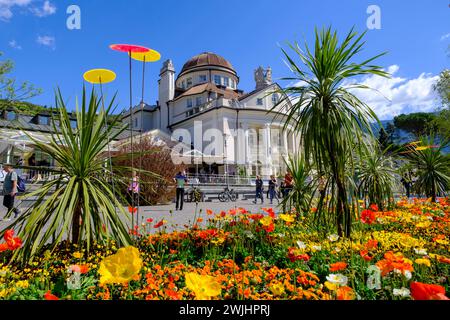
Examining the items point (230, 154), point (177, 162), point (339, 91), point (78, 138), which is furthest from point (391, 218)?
point (230, 154)

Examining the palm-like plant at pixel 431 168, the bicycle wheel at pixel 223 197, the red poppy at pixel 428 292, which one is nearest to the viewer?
the red poppy at pixel 428 292

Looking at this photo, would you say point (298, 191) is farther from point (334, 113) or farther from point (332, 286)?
point (332, 286)

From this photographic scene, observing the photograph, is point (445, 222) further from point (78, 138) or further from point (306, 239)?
point (78, 138)

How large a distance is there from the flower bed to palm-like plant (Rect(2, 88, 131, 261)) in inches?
8.2

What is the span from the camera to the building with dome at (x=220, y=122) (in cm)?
3481

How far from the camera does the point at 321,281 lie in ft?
7.57

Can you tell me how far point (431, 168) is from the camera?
25.6 feet

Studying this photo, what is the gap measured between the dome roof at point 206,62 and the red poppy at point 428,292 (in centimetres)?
4541

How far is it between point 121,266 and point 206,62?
45.9 m

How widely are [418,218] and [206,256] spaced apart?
12.0ft

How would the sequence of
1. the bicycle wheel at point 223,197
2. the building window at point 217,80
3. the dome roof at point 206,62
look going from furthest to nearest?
the dome roof at point 206,62 → the building window at point 217,80 → the bicycle wheel at point 223,197

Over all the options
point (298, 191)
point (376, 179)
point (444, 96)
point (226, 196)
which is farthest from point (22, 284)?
point (444, 96)

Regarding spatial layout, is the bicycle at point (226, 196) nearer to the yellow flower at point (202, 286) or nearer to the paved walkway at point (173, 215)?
the paved walkway at point (173, 215)

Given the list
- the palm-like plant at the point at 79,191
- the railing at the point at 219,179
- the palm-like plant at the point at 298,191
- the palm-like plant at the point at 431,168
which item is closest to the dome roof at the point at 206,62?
the railing at the point at 219,179
